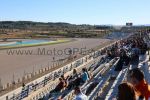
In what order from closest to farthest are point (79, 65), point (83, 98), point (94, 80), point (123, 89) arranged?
point (123, 89)
point (83, 98)
point (94, 80)
point (79, 65)

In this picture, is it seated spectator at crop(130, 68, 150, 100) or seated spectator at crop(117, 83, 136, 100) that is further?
seated spectator at crop(130, 68, 150, 100)

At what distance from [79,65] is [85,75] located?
990cm

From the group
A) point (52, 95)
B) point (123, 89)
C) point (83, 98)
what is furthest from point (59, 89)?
point (123, 89)

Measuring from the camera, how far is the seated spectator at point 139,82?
382 centimetres

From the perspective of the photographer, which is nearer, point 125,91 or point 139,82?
point 125,91

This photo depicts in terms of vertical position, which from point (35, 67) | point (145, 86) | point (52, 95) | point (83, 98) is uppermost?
point (145, 86)

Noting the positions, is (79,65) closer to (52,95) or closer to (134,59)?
(134,59)

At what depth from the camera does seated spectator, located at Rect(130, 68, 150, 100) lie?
382cm

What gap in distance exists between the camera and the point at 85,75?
35.8ft

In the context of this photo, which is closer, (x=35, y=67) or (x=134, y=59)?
(x=134, y=59)

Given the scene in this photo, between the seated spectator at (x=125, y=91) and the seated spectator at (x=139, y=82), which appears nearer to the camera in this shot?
the seated spectator at (x=125, y=91)

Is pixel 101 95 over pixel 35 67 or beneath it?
over

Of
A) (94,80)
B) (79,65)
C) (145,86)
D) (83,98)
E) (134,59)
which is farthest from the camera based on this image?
(79,65)

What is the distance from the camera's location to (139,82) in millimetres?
3922
